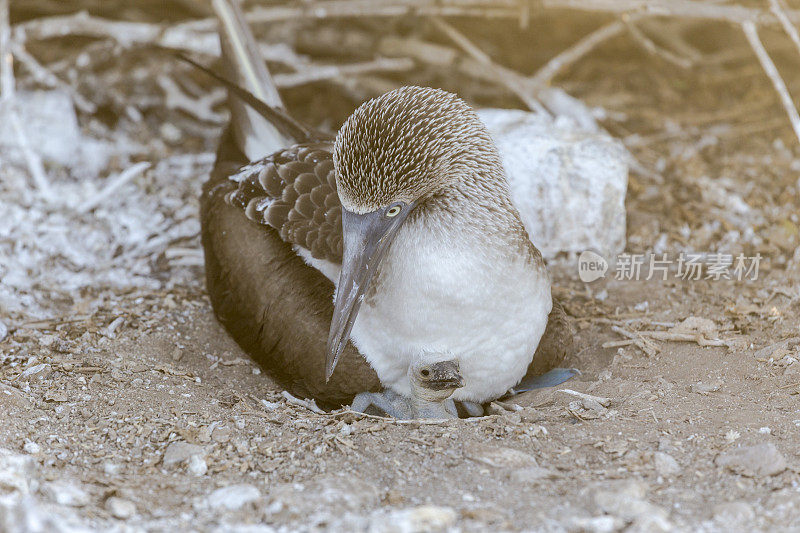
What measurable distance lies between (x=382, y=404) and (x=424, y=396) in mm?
250

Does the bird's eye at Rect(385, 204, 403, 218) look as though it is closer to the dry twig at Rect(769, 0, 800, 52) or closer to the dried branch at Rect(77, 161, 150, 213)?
the dry twig at Rect(769, 0, 800, 52)

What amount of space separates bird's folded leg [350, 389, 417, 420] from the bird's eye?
34.5 inches

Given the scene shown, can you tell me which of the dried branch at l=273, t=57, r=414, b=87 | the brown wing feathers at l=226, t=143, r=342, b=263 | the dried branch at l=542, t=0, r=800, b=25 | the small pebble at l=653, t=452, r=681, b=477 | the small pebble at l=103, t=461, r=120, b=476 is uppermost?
the dried branch at l=542, t=0, r=800, b=25

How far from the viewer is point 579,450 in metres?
3.61

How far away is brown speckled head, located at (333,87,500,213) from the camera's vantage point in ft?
12.6

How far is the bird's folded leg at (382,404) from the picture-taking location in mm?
4199

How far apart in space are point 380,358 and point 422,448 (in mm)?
663

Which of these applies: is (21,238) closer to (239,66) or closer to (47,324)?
(47,324)

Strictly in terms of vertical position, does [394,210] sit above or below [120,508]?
above

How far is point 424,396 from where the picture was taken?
4109 millimetres

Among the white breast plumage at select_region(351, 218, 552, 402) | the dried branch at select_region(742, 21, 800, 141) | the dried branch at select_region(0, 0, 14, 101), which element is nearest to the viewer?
the white breast plumage at select_region(351, 218, 552, 402)

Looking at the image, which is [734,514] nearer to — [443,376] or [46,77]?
[443,376]

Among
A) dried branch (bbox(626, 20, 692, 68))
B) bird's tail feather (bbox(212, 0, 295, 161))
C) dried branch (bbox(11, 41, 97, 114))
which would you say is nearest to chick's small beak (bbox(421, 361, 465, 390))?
bird's tail feather (bbox(212, 0, 295, 161))

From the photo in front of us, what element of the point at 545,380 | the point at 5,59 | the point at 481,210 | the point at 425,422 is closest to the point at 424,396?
the point at 425,422
